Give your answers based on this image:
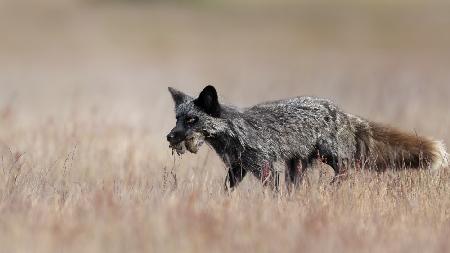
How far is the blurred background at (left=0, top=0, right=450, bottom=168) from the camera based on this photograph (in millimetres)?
17125

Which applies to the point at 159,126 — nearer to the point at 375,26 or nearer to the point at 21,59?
the point at 21,59

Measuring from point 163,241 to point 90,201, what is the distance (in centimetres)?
146

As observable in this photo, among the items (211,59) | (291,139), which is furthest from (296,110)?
(211,59)

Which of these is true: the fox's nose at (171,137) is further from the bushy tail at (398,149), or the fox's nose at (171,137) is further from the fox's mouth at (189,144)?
the bushy tail at (398,149)

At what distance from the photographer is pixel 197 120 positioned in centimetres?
886

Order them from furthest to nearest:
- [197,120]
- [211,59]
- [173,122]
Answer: [211,59], [173,122], [197,120]

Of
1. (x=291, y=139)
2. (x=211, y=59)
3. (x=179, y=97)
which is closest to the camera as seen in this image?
(x=179, y=97)

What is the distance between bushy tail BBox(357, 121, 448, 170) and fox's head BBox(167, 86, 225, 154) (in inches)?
62.7

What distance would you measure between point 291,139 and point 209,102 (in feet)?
3.57

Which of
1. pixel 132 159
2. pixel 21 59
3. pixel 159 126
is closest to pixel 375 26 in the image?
pixel 21 59

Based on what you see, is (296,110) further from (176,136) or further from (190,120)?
(176,136)

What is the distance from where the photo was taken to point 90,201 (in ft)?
24.1

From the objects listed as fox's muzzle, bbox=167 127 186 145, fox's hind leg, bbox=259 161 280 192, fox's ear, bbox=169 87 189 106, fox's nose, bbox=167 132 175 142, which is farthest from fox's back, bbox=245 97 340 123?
fox's nose, bbox=167 132 175 142

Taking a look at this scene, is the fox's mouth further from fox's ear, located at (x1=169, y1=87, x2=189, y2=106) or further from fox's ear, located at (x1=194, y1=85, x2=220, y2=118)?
fox's ear, located at (x1=169, y1=87, x2=189, y2=106)
